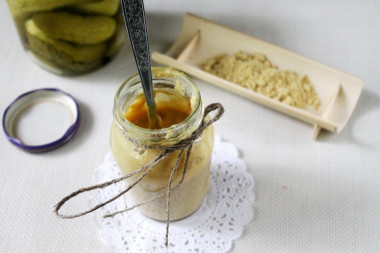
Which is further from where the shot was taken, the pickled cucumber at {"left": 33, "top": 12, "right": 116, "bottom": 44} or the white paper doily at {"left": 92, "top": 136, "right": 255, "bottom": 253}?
the pickled cucumber at {"left": 33, "top": 12, "right": 116, "bottom": 44}

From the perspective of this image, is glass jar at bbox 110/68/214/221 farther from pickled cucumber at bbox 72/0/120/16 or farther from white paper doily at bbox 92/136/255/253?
pickled cucumber at bbox 72/0/120/16

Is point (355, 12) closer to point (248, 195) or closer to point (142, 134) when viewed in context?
point (248, 195)

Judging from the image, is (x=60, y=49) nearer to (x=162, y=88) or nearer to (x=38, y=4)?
(x=38, y=4)

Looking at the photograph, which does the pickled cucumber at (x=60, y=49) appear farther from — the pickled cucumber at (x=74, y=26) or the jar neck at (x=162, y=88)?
the jar neck at (x=162, y=88)

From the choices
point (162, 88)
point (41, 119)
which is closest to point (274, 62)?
point (162, 88)

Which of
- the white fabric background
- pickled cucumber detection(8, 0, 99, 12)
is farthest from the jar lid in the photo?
pickled cucumber detection(8, 0, 99, 12)

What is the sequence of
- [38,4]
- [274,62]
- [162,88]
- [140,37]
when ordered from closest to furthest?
[140,37], [162,88], [38,4], [274,62]
